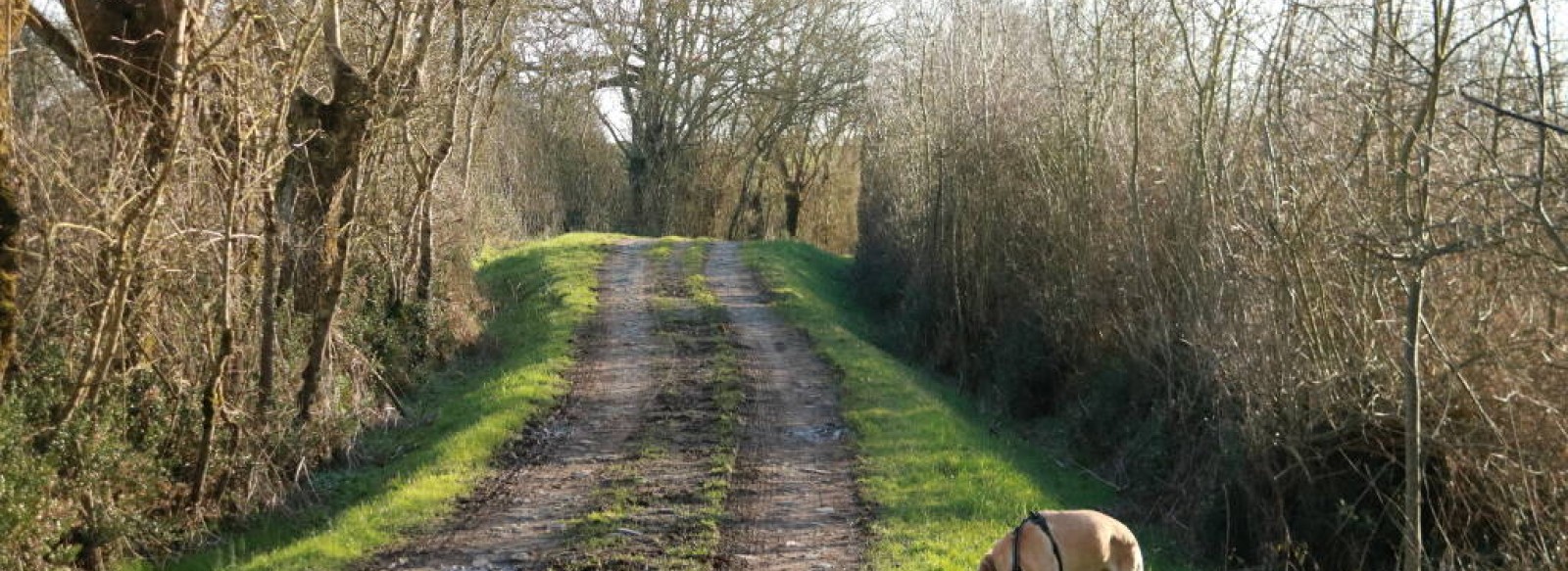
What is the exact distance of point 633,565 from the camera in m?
8.91

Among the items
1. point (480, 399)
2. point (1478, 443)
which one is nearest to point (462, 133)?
point (480, 399)

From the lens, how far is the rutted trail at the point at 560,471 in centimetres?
925

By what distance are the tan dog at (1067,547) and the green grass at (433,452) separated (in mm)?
4869

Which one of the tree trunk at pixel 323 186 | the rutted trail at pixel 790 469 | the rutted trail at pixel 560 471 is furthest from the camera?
the tree trunk at pixel 323 186

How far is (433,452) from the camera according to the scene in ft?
41.8

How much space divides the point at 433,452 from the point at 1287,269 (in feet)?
27.0

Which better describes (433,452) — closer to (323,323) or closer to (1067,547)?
(323,323)

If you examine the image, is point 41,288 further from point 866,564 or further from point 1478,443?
point 1478,443

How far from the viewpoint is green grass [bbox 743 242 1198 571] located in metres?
9.81

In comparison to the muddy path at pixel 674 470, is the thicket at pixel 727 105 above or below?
above

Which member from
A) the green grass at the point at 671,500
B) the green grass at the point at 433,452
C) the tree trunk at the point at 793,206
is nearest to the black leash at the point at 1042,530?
the green grass at the point at 671,500

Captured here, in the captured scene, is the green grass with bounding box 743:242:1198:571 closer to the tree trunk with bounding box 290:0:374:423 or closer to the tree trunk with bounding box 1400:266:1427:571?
the tree trunk with bounding box 1400:266:1427:571

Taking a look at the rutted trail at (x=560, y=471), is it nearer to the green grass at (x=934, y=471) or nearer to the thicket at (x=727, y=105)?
the green grass at (x=934, y=471)

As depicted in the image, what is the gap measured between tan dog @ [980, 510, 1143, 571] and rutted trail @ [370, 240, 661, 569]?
12.2ft
